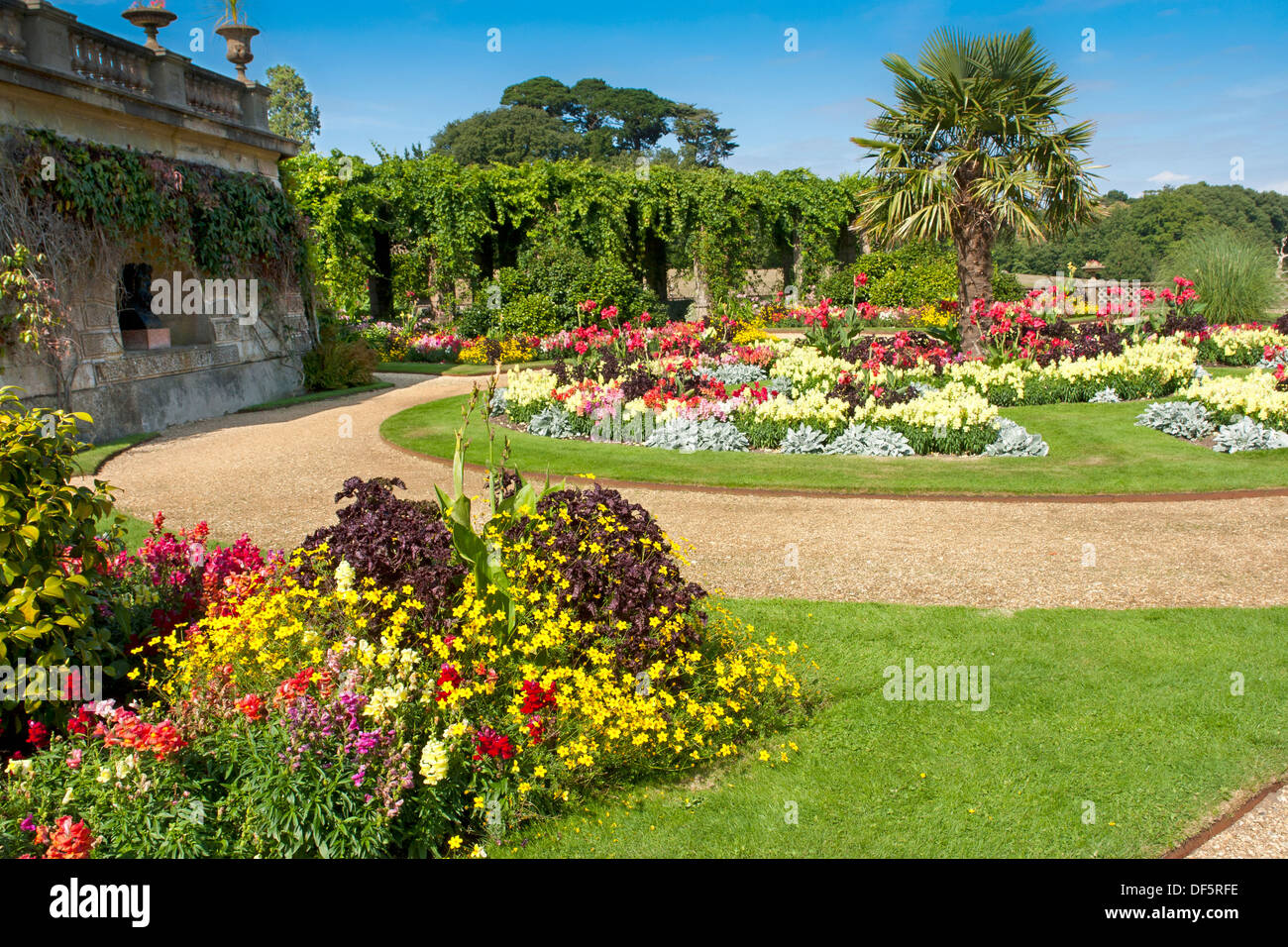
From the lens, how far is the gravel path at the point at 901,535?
19.2ft

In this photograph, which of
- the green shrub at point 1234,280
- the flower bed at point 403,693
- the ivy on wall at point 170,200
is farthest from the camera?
the green shrub at point 1234,280

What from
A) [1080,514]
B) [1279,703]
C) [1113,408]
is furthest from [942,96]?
[1279,703]

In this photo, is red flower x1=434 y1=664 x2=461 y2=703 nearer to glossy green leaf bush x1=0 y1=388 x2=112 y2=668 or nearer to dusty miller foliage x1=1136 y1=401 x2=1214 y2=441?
glossy green leaf bush x1=0 y1=388 x2=112 y2=668

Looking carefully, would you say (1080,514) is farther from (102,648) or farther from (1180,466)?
(102,648)

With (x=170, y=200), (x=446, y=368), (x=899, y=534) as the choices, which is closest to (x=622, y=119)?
(x=446, y=368)

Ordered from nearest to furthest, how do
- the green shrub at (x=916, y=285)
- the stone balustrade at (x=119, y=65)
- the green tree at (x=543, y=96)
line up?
the stone balustrade at (x=119, y=65) → the green shrub at (x=916, y=285) → the green tree at (x=543, y=96)

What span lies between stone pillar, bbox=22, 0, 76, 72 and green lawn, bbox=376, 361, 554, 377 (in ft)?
28.6

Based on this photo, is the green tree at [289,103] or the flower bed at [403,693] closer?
the flower bed at [403,693]

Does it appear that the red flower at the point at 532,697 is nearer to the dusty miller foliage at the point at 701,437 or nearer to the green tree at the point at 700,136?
the dusty miller foliage at the point at 701,437

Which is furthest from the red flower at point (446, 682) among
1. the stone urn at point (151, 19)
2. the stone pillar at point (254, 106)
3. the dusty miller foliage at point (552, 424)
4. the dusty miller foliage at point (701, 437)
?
the stone pillar at point (254, 106)

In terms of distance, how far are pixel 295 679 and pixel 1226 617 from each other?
490 centimetres

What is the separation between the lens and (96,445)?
35.9 ft

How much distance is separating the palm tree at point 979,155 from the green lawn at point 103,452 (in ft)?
38.5

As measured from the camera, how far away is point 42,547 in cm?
328
